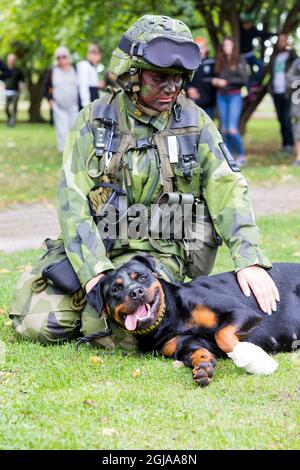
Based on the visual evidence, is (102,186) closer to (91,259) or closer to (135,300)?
(91,259)

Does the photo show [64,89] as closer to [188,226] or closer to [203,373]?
[188,226]

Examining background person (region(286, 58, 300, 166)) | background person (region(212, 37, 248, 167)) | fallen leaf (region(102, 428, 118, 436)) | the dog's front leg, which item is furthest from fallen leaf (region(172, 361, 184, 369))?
background person (region(286, 58, 300, 166))

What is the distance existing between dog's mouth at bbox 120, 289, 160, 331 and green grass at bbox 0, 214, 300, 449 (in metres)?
0.25

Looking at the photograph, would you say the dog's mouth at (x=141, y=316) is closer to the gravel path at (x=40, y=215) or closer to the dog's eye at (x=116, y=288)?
the dog's eye at (x=116, y=288)

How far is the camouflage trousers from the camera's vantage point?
4902 millimetres

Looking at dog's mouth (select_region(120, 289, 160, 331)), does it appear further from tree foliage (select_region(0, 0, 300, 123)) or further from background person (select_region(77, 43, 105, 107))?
tree foliage (select_region(0, 0, 300, 123))

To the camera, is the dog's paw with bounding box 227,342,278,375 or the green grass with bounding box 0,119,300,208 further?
the green grass with bounding box 0,119,300,208

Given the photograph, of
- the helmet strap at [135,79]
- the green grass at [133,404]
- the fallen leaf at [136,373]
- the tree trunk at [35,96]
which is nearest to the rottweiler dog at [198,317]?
the green grass at [133,404]

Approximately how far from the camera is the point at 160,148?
5.01m

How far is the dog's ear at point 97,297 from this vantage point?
449 centimetres

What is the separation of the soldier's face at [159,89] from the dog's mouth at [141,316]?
4.22ft

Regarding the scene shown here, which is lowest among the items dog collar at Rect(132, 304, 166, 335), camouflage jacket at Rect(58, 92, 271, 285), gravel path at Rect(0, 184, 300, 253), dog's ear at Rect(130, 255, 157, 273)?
gravel path at Rect(0, 184, 300, 253)

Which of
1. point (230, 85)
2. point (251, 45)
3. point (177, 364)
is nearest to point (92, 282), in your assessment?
point (177, 364)

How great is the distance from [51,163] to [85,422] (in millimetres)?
13317
